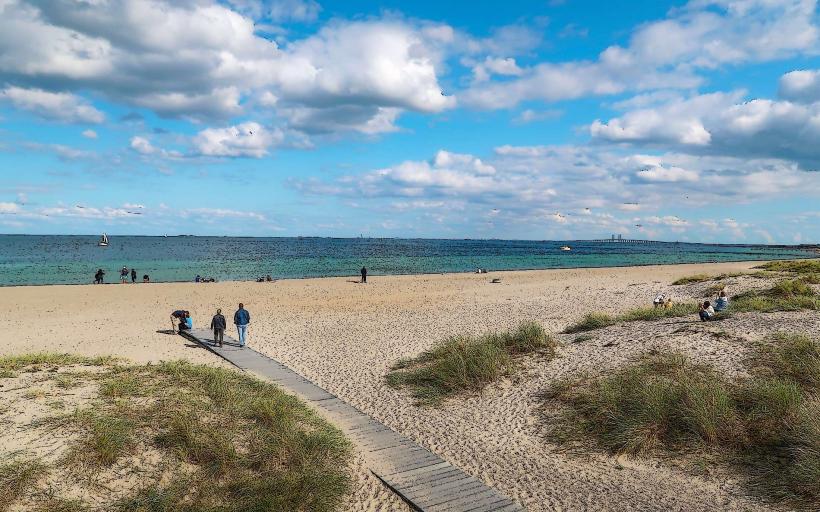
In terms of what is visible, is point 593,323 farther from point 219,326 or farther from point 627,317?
point 219,326

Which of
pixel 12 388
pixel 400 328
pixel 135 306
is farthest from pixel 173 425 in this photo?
pixel 135 306

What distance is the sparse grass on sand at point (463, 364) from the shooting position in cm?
1204

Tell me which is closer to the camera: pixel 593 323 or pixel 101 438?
pixel 101 438

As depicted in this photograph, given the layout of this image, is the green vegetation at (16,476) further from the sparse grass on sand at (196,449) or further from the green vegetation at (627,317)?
the green vegetation at (627,317)

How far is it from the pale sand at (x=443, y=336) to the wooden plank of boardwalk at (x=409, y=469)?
0.29m

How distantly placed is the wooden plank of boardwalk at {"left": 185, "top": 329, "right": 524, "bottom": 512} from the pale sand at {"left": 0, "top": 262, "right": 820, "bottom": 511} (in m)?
0.29

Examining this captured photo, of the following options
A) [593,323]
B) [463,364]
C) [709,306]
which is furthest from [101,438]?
[709,306]

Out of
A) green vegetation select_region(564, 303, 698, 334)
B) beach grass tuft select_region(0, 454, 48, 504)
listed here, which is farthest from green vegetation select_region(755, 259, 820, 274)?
beach grass tuft select_region(0, 454, 48, 504)

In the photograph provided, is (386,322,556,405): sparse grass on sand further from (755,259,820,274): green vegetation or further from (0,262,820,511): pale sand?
(755,259,820,274): green vegetation

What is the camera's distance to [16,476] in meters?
6.57

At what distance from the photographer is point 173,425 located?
26.9 ft

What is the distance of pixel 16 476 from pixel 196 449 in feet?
7.34

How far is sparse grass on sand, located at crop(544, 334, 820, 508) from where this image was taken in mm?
7320

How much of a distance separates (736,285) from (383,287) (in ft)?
74.3
